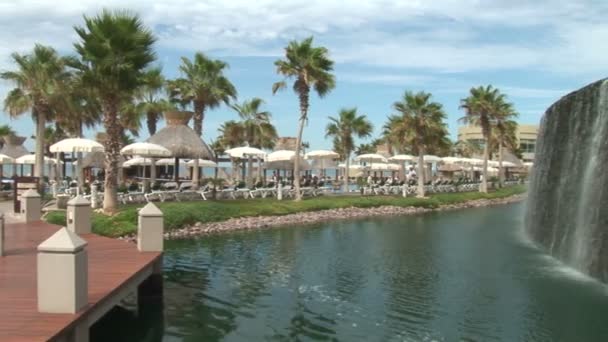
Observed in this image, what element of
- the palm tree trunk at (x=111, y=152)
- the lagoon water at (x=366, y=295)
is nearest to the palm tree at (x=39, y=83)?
the palm tree trunk at (x=111, y=152)

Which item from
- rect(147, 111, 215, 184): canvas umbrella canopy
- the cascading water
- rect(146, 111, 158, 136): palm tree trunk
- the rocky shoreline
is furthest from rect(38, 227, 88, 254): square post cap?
rect(146, 111, 158, 136): palm tree trunk

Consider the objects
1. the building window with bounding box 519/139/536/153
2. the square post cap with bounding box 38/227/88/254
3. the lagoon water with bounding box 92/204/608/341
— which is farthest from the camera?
the building window with bounding box 519/139/536/153

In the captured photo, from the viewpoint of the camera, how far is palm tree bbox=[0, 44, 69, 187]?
3164 cm

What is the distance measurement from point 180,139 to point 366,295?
21.4 metres

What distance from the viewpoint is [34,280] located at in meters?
10.3

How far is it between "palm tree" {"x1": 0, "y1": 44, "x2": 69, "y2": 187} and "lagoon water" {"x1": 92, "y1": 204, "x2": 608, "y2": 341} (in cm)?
1443

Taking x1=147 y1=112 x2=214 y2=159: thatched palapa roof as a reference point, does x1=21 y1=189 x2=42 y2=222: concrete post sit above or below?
below

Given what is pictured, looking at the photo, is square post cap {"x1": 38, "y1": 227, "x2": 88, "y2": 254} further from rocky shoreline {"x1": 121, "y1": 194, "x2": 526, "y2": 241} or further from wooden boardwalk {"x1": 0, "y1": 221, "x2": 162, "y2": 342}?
rocky shoreline {"x1": 121, "y1": 194, "x2": 526, "y2": 241}

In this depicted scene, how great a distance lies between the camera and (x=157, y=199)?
1212 inches

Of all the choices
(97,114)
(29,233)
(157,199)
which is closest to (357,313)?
(29,233)

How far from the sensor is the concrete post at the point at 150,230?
1362 centimetres

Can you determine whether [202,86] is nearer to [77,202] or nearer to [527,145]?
[77,202]

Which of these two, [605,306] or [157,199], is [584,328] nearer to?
[605,306]

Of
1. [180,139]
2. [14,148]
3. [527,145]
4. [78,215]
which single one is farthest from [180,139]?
[527,145]
